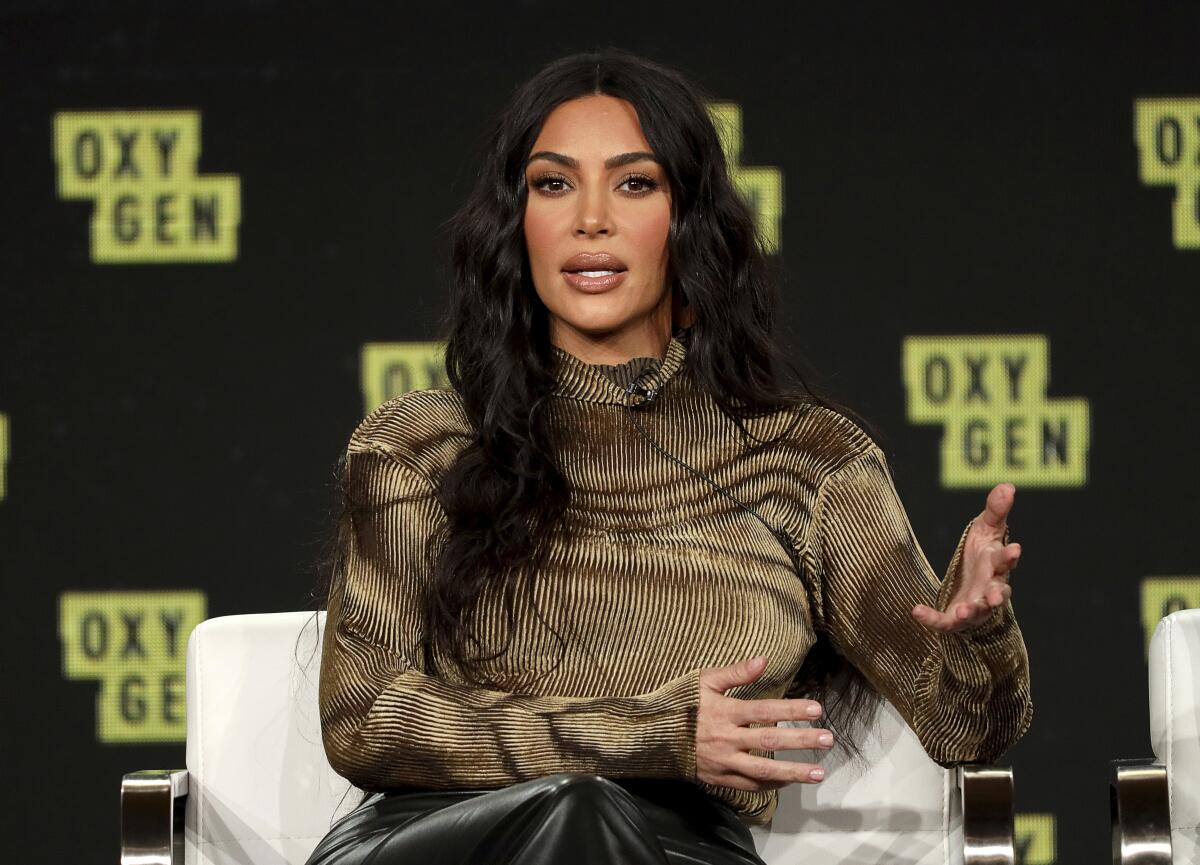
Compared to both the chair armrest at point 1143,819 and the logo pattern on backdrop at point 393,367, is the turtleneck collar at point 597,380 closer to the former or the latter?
the chair armrest at point 1143,819

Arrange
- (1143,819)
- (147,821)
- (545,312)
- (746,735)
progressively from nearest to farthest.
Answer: (746,735), (1143,819), (147,821), (545,312)

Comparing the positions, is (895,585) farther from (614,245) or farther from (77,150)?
(77,150)

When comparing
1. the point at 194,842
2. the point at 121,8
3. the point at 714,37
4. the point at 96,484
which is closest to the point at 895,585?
the point at 194,842

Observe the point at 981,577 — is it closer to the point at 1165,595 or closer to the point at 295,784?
the point at 295,784

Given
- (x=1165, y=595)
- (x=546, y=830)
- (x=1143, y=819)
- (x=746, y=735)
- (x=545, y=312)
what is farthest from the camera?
(x=1165, y=595)

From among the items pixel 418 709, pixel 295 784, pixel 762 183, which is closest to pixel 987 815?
pixel 418 709

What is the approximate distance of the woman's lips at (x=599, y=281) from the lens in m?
2.16

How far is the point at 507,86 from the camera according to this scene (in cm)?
325

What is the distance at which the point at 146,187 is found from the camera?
3.25 m

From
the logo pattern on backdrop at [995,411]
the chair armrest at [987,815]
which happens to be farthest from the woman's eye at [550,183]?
the logo pattern on backdrop at [995,411]

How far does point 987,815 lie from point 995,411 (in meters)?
1.25

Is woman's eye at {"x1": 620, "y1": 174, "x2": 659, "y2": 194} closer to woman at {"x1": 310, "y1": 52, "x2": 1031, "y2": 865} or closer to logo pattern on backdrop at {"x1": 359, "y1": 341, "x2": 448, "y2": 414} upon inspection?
woman at {"x1": 310, "y1": 52, "x2": 1031, "y2": 865}

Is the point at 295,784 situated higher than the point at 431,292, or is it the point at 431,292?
the point at 431,292

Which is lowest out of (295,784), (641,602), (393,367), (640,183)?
(295,784)
